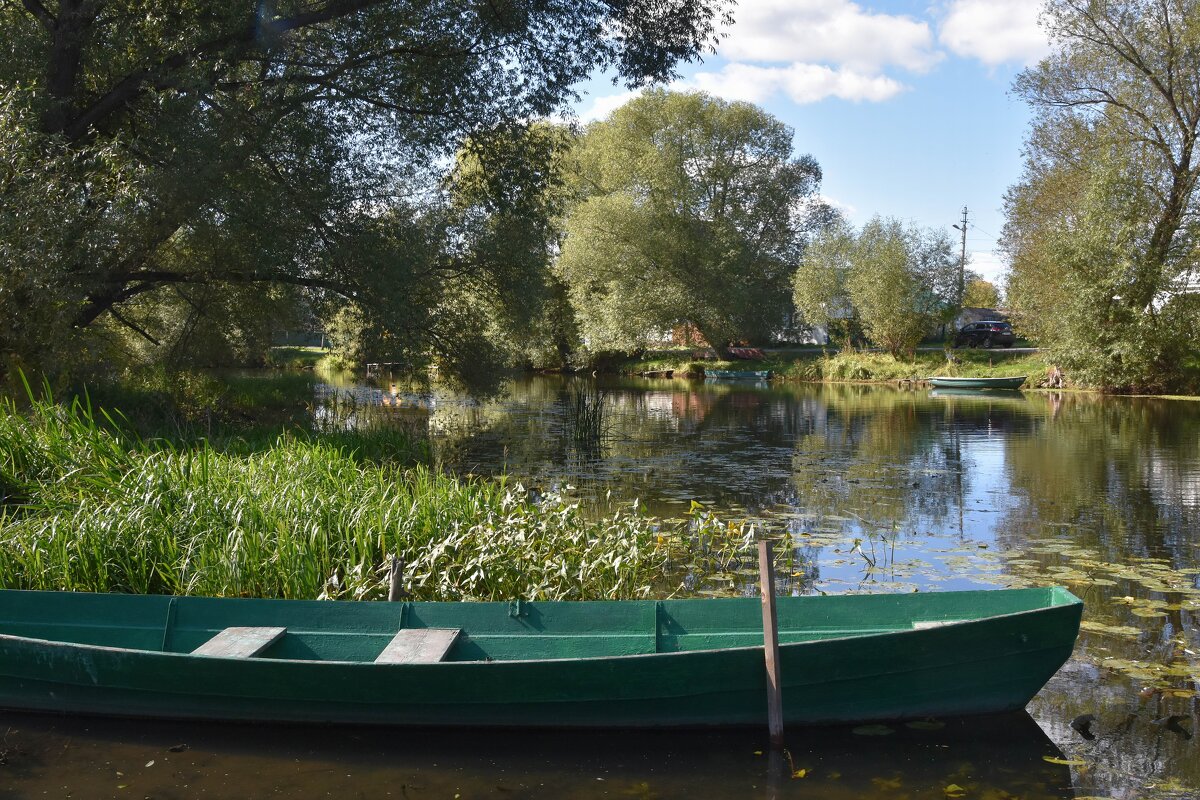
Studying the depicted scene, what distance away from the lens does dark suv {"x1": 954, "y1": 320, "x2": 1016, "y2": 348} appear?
144ft

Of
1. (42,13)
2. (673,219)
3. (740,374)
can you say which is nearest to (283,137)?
(42,13)

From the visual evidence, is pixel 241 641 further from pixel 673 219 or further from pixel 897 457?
pixel 673 219

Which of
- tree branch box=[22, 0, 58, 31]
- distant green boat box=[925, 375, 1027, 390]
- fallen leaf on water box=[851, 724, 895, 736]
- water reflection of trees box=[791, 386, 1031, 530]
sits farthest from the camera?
distant green boat box=[925, 375, 1027, 390]

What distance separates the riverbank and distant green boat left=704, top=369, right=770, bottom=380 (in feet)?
2.30

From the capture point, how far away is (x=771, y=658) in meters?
5.15

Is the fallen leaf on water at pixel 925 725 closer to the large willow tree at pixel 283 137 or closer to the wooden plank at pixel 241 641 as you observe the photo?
the wooden plank at pixel 241 641

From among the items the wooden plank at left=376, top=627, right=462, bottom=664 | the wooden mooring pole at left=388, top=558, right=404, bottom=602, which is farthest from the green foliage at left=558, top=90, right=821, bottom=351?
the wooden plank at left=376, top=627, right=462, bottom=664

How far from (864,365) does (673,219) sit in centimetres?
1008

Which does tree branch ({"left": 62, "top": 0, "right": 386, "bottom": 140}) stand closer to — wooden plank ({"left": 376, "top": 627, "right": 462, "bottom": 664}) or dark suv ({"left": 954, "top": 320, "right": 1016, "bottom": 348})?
wooden plank ({"left": 376, "top": 627, "right": 462, "bottom": 664})

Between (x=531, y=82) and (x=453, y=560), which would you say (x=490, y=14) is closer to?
(x=531, y=82)

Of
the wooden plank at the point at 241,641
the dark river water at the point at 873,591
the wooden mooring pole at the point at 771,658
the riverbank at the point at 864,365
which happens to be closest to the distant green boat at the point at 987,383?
the riverbank at the point at 864,365

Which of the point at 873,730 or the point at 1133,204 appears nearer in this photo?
the point at 873,730

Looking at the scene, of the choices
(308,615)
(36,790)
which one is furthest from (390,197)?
(36,790)

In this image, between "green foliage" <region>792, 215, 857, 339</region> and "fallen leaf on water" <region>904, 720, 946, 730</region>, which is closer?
"fallen leaf on water" <region>904, 720, 946, 730</region>
